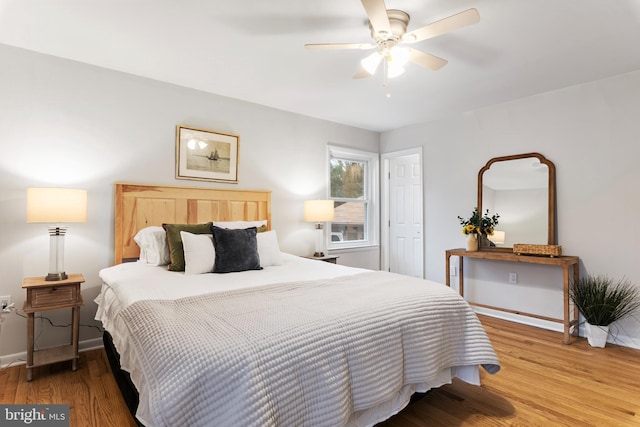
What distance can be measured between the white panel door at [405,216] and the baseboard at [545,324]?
40.1 inches

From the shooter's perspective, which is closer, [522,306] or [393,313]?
[393,313]

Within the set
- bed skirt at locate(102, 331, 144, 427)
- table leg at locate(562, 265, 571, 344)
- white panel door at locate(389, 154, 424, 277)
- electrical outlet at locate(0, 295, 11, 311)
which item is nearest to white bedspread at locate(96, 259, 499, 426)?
bed skirt at locate(102, 331, 144, 427)

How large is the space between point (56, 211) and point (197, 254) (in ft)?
3.23

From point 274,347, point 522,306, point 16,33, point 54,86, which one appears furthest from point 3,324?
point 522,306

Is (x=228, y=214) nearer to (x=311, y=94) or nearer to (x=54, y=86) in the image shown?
(x=311, y=94)

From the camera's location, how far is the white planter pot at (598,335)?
2.89m

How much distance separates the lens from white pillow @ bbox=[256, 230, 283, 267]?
9.43ft

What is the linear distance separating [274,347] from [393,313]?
26.6 inches

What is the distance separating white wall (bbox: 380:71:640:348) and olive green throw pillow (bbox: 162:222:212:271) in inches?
118

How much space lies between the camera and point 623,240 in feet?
9.80

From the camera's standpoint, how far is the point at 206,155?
3387 millimetres

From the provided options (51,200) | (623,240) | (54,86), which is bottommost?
(623,240)

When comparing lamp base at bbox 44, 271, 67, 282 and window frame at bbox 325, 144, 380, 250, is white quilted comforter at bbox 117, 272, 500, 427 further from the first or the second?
window frame at bbox 325, 144, 380, 250

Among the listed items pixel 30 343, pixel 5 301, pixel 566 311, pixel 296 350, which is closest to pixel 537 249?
pixel 566 311
